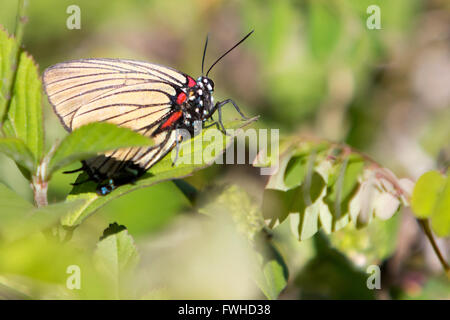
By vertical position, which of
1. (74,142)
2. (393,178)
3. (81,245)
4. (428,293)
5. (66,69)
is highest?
(66,69)

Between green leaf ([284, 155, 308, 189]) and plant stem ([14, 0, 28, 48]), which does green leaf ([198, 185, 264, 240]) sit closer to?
green leaf ([284, 155, 308, 189])

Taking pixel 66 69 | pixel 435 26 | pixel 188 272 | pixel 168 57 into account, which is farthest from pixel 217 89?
pixel 188 272

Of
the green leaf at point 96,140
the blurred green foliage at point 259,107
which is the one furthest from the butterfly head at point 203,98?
the green leaf at point 96,140

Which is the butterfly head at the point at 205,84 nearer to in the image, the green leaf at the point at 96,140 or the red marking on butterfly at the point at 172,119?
the red marking on butterfly at the point at 172,119

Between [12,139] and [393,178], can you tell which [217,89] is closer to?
[393,178]

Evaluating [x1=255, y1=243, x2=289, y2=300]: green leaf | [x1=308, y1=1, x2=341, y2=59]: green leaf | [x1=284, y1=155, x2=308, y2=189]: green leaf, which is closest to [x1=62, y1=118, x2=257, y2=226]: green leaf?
[x1=284, y1=155, x2=308, y2=189]: green leaf
